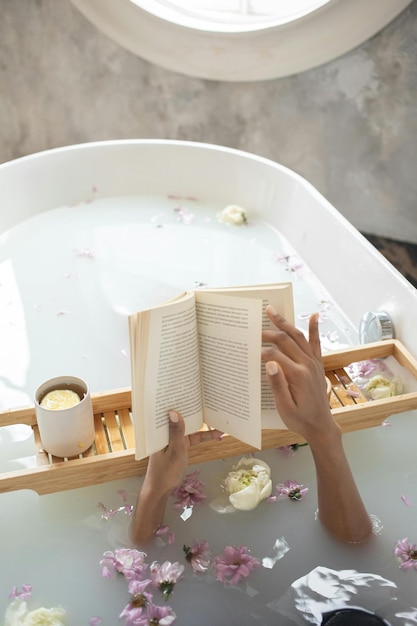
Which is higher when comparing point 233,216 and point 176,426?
point 233,216

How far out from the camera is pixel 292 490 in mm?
1504

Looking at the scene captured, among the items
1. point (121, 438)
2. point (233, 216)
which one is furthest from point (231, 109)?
point (121, 438)

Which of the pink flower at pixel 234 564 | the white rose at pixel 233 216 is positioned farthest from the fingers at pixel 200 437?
the white rose at pixel 233 216

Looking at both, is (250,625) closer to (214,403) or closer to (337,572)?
(337,572)

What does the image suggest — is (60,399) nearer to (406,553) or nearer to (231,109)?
(406,553)

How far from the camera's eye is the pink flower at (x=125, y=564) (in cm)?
132

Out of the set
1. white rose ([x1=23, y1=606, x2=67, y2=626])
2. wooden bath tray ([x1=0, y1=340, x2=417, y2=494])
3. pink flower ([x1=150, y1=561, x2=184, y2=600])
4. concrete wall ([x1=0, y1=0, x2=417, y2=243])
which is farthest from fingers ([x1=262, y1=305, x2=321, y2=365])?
concrete wall ([x1=0, y1=0, x2=417, y2=243])

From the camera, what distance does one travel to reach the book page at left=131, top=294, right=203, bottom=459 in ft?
3.82

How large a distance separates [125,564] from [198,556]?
141mm

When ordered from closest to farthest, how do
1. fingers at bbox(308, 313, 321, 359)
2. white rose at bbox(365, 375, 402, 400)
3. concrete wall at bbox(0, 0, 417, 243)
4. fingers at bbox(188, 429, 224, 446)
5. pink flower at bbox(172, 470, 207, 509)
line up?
fingers at bbox(308, 313, 321, 359), fingers at bbox(188, 429, 224, 446), pink flower at bbox(172, 470, 207, 509), white rose at bbox(365, 375, 402, 400), concrete wall at bbox(0, 0, 417, 243)

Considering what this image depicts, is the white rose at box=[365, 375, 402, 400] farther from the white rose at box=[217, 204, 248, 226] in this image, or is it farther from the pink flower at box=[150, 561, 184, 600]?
the white rose at box=[217, 204, 248, 226]

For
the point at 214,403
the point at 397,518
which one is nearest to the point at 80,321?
the point at 214,403

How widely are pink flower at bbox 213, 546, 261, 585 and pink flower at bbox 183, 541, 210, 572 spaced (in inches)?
0.8

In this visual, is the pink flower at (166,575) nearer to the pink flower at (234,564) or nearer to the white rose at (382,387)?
the pink flower at (234,564)
